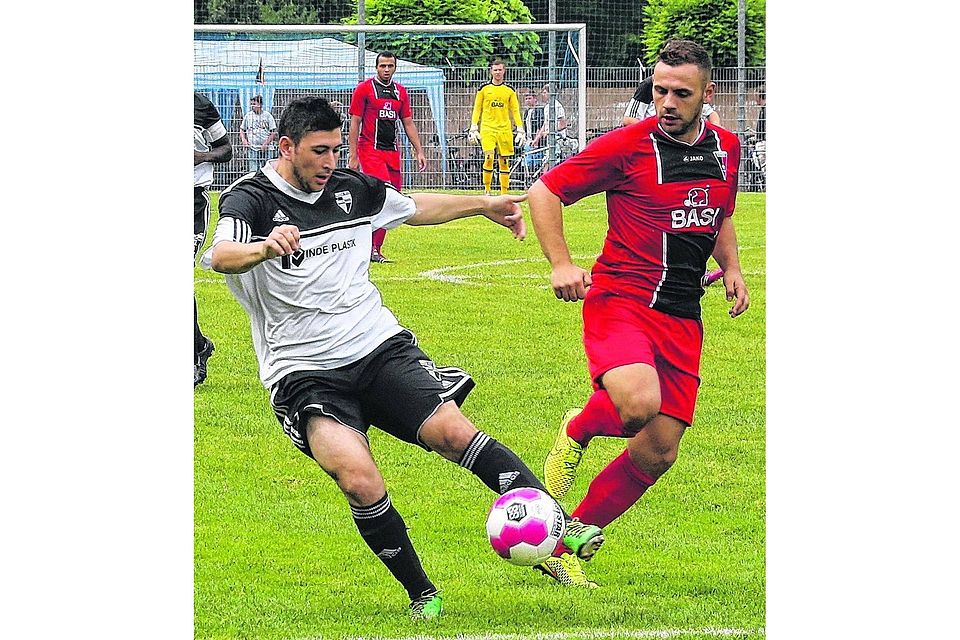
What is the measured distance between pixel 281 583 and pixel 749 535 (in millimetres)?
2067

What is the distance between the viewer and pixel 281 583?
532cm

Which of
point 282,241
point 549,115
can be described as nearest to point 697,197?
point 282,241

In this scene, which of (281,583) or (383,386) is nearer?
(383,386)

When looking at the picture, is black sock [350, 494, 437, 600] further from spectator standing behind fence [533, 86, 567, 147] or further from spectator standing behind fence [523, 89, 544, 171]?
spectator standing behind fence [523, 89, 544, 171]

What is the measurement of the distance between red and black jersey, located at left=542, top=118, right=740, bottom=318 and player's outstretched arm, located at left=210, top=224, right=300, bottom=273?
3.76 feet

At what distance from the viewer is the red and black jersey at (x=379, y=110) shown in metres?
13.0

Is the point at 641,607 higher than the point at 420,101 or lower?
lower

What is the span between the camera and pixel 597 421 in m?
5.36

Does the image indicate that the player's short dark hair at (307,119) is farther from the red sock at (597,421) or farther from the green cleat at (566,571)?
the green cleat at (566,571)

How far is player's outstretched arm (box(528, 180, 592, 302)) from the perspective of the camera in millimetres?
4812

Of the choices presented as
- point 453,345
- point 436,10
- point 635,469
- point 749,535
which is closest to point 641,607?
point 635,469

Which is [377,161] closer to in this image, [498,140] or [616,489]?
[498,140]

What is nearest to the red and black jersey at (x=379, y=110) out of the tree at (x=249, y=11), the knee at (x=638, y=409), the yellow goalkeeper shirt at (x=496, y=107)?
the yellow goalkeeper shirt at (x=496, y=107)

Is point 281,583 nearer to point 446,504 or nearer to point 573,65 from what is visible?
point 446,504
